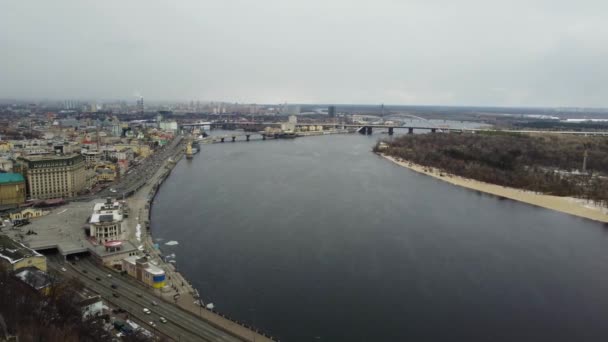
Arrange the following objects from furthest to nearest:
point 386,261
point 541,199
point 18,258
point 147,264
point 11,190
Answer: point 541,199
point 11,190
point 386,261
point 147,264
point 18,258

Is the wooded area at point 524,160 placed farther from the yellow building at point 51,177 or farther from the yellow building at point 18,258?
the yellow building at point 18,258

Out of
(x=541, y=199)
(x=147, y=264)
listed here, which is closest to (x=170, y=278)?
(x=147, y=264)

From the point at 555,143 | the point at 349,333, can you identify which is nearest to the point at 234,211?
the point at 349,333

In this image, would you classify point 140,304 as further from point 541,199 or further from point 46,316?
point 541,199

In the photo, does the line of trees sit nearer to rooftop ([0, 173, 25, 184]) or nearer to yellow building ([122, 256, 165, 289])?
yellow building ([122, 256, 165, 289])

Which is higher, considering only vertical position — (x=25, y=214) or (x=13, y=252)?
(x=13, y=252)

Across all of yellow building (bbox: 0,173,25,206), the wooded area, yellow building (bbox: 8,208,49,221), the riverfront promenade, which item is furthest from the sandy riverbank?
yellow building (bbox: 0,173,25,206)

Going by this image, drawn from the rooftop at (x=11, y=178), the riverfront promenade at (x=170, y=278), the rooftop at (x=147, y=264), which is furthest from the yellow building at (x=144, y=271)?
the rooftop at (x=11, y=178)
